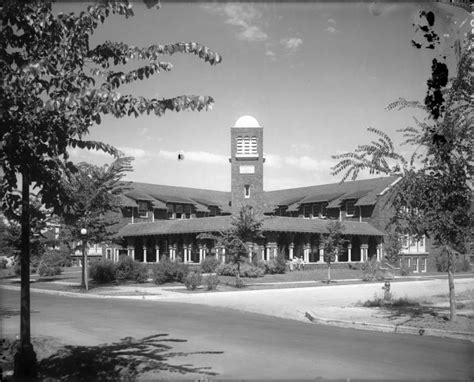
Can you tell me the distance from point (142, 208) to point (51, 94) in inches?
1862

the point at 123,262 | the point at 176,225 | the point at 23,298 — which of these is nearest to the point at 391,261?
the point at 176,225

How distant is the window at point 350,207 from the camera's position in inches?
2126

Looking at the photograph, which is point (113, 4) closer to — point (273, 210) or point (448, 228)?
point (448, 228)

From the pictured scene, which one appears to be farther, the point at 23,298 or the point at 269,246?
the point at 269,246

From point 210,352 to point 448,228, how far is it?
768 cm

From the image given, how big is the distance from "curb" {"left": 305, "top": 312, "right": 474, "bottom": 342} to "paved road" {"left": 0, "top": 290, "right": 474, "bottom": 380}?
0.51 meters

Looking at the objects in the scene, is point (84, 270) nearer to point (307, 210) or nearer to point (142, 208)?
point (142, 208)

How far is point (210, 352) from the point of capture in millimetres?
10156

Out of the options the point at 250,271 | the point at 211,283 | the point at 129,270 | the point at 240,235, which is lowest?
the point at 250,271

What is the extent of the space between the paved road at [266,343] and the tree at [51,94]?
12.7 ft

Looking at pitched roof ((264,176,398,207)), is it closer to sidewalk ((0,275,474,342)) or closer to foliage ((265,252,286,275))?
foliage ((265,252,286,275))

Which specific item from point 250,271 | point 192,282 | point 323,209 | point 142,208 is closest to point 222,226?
point 250,271

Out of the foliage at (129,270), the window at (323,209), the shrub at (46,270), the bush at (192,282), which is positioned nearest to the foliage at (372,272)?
the window at (323,209)

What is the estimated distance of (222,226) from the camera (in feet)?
136
